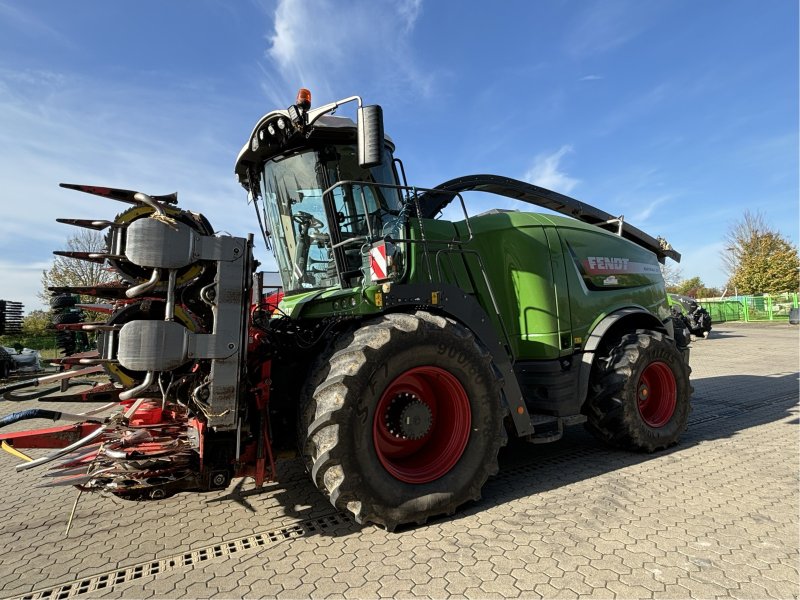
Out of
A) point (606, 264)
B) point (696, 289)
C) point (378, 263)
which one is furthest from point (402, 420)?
point (696, 289)

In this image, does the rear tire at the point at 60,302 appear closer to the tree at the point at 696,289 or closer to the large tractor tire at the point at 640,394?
the large tractor tire at the point at 640,394

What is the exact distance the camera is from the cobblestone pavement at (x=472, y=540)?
8.09ft

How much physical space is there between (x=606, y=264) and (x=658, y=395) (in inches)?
61.2

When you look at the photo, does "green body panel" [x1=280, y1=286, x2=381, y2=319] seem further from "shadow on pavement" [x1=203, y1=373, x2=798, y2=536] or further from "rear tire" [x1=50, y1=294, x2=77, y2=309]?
"rear tire" [x1=50, y1=294, x2=77, y2=309]

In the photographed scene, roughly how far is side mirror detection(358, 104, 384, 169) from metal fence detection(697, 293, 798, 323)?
36.6 metres

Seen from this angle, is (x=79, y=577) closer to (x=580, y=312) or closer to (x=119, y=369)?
(x=119, y=369)

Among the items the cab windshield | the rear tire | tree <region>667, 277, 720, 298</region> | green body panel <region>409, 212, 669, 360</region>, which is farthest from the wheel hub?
A: tree <region>667, 277, 720, 298</region>

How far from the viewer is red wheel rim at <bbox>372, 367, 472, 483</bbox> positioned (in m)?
3.28

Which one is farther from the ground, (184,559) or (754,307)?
A: (754,307)

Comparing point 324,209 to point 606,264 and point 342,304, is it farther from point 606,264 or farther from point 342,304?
point 606,264

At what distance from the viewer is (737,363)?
12.2 meters

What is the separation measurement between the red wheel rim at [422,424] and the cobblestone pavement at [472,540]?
0.41 meters

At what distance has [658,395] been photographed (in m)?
5.07

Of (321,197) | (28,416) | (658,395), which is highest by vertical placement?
(321,197)
